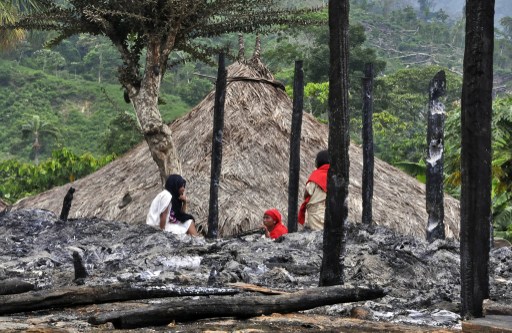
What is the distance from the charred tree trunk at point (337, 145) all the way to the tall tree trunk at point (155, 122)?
22.0ft

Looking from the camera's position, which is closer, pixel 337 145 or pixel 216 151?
pixel 337 145

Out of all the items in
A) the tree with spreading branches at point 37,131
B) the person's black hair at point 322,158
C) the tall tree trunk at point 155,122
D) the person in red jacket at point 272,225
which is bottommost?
the person in red jacket at point 272,225

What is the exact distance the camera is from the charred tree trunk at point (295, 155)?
12.2 metres

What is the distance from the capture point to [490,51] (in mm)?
5734

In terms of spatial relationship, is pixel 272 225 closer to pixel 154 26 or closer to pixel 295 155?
→ pixel 295 155

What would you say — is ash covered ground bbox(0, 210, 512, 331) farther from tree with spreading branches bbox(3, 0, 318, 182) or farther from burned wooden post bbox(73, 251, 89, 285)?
tree with spreading branches bbox(3, 0, 318, 182)

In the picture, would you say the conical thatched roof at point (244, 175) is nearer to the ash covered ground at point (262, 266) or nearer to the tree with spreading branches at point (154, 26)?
the tree with spreading branches at point (154, 26)

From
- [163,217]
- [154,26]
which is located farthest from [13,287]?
[154,26]

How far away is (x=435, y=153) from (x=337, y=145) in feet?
12.3

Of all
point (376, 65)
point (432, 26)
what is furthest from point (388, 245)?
point (432, 26)

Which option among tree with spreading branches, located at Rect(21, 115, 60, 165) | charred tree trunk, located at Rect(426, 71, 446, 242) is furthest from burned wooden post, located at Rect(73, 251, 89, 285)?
tree with spreading branches, located at Rect(21, 115, 60, 165)

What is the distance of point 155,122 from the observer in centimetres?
1330

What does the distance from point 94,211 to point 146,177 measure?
1.15m

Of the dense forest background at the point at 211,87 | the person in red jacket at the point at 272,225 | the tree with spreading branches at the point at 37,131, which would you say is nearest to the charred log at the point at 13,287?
the person in red jacket at the point at 272,225
